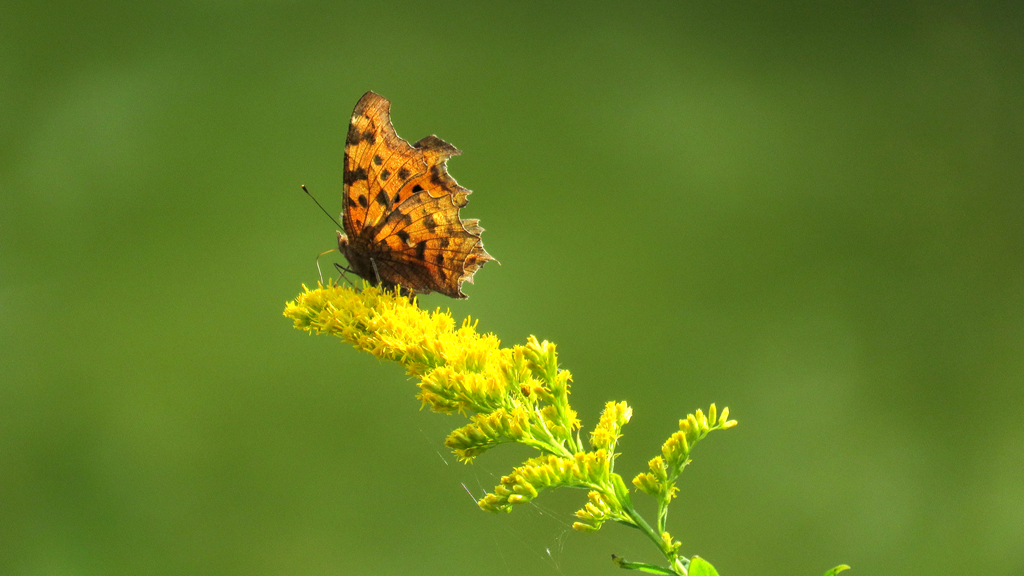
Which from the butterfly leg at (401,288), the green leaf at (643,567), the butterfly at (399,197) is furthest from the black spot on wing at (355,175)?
the green leaf at (643,567)

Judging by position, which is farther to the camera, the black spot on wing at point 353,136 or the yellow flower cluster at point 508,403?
the black spot on wing at point 353,136

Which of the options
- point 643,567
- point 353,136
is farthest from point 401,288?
point 643,567

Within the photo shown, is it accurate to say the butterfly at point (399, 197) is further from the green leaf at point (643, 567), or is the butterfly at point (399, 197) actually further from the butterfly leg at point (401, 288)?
the green leaf at point (643, 567)

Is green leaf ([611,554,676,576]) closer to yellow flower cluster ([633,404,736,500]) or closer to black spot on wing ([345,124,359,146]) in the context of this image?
yellow flower cluster ([633,404,736,500])

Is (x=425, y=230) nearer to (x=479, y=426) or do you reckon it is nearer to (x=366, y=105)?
(x=366, y=105)

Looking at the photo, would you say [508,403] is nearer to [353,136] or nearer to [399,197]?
[399,197]

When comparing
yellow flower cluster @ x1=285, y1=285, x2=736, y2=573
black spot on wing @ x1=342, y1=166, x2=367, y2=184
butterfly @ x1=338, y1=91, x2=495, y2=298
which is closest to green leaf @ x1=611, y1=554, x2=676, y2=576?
yellow flower cluster @ x1=285, y1=285, x2=736, y2=573
